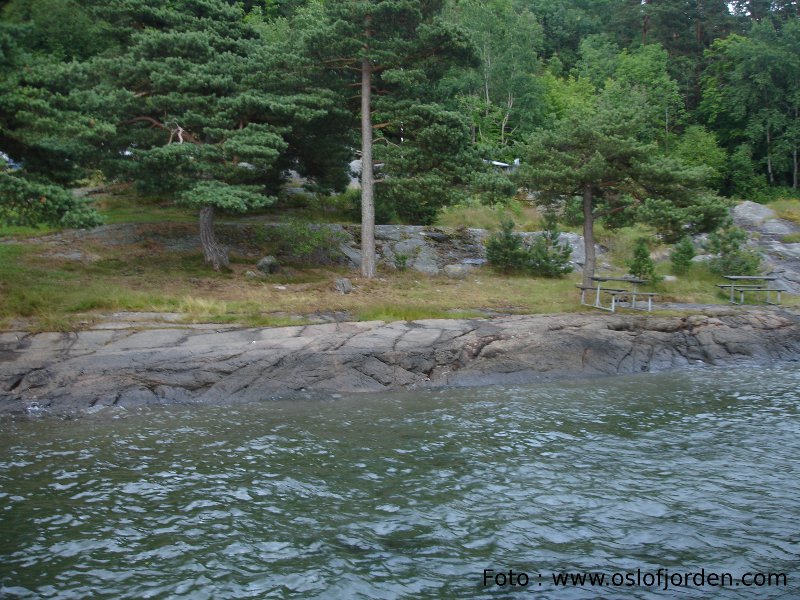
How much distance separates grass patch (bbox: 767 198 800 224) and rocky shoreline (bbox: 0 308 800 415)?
22.3m

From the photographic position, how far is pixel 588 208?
2258cm

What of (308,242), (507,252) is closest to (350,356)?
(308,242)

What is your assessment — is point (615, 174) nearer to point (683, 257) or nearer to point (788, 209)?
point (683, 257)

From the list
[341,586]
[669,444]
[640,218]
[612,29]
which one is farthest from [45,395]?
[612,29]

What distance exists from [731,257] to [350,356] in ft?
62.1

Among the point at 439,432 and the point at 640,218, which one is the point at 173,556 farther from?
the point at 640,218

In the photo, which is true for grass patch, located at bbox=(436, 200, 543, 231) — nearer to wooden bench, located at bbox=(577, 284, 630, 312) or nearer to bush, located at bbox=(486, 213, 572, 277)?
bush, located at bbox=(486, 213, 572, 277)

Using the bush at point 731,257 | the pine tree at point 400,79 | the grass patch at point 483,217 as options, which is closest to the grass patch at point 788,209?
the bush at point 731,257

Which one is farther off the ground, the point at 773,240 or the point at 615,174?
the point at 615,174

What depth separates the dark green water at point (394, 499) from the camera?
6.34m

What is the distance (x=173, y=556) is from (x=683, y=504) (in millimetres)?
5848

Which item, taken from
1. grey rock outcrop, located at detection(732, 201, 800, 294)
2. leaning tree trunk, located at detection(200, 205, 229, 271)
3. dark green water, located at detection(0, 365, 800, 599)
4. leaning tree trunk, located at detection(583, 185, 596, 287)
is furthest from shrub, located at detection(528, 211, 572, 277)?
dark green water, located at detection(0, 365, 800, 599)

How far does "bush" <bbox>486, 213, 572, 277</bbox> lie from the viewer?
2628cm

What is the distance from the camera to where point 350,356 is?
1508cm
